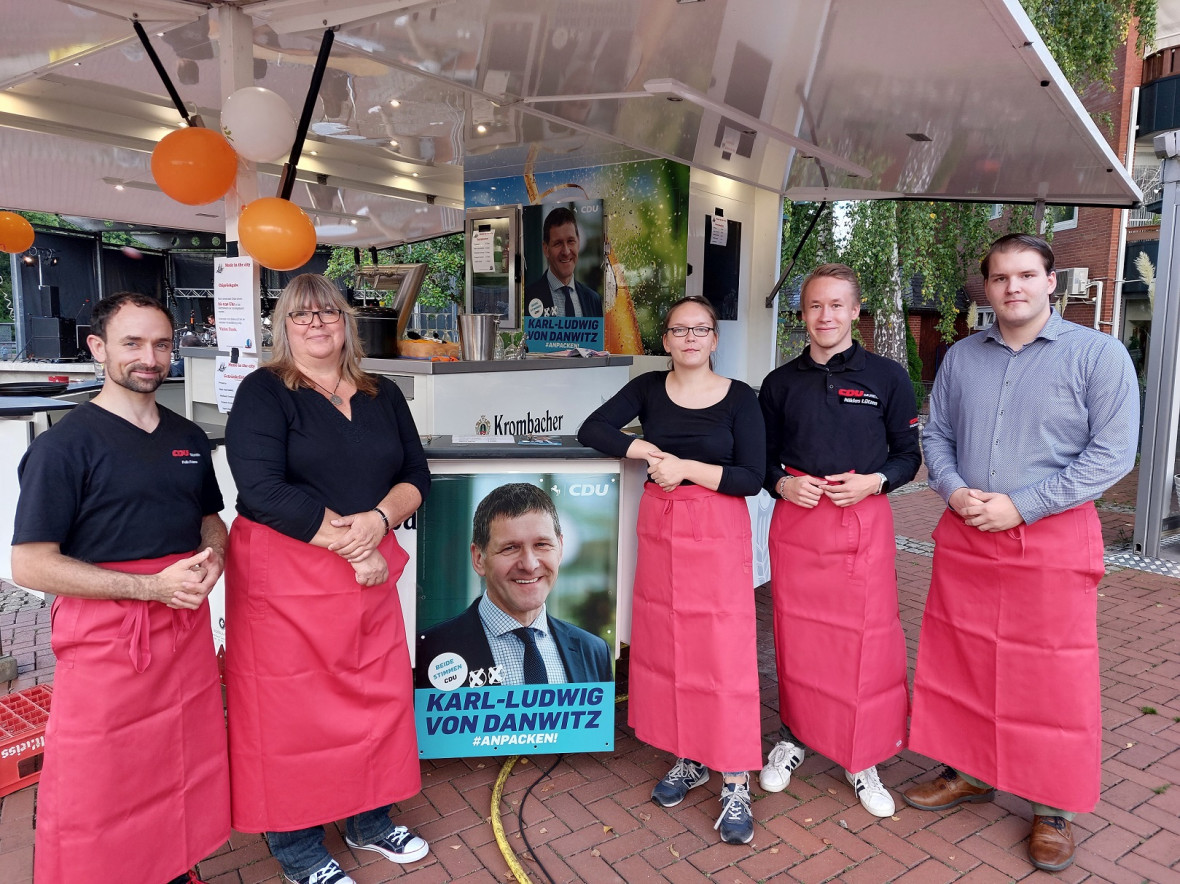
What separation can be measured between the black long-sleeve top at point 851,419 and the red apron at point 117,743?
1929mm

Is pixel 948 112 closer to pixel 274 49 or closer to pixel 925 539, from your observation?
pixel 274 49

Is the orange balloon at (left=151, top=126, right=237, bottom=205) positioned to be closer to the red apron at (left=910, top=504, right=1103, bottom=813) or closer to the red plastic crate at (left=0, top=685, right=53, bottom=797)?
the red plastic crate at (left=0, top=685, right=53, bottom=797)

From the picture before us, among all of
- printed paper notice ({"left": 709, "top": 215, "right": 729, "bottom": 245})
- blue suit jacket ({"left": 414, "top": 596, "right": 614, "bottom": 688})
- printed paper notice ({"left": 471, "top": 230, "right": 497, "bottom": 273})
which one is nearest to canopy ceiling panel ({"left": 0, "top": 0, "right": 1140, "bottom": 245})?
printed paper notice ({"left": 709, "top": 215, "right": 729, "bottom": 245})

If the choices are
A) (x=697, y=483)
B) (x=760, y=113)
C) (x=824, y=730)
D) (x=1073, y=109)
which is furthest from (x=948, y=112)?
(x=824, y=730)

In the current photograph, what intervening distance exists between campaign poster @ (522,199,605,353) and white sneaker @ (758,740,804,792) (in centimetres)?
389

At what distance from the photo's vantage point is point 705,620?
8.82ft

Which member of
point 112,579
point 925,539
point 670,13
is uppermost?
point 670,13

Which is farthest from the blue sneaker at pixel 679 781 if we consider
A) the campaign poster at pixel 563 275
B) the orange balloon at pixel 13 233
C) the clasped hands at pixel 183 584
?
the orange balloon at pixel 13 233

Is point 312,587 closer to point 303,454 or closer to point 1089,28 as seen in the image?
point 303,454

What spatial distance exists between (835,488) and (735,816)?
1.13 metres

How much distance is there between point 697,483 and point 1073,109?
2382 mm

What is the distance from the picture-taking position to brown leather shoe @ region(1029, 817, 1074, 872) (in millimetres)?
2525

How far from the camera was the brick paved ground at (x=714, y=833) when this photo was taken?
2506mm

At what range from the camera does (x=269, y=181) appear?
7.44m
